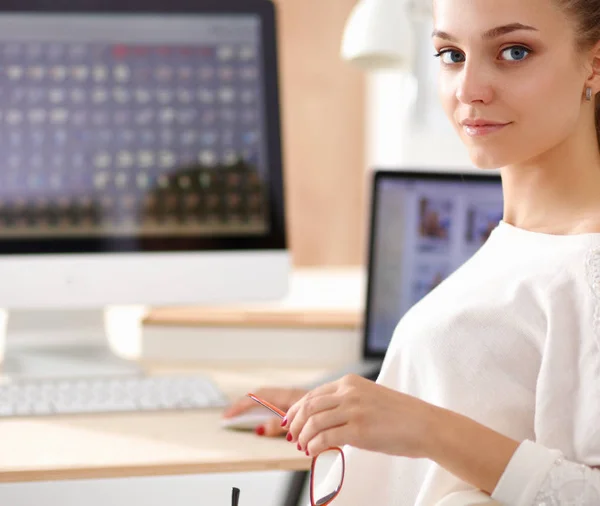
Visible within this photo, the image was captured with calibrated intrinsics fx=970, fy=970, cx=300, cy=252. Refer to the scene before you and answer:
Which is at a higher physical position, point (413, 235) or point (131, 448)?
point (413, 235)

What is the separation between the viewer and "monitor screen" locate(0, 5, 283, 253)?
146cm

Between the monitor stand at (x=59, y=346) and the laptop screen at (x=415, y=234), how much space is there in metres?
0.40

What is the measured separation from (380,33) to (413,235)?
0.37 m

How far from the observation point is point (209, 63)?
4.97ft

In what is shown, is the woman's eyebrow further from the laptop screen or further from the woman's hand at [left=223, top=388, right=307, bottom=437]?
the laptop screen

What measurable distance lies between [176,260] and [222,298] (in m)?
0.09

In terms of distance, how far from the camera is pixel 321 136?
388 centimetres

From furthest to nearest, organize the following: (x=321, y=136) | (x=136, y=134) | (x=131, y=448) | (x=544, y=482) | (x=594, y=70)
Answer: (x=321, y=136)
(x=136, y=134)
(x=131, y=448)
(x=594, y=70)
(x=544, y=482)

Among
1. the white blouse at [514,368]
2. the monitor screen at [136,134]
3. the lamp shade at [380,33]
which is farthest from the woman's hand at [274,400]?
the lamp shade at [380,33]

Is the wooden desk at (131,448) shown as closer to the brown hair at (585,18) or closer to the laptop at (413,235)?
the laptop at (413,235)

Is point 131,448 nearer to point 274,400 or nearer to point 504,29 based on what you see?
point 274,400

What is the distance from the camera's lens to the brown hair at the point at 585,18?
88cm

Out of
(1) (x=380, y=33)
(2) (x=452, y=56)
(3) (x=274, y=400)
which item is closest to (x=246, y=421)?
(3) (x=274, y=400)

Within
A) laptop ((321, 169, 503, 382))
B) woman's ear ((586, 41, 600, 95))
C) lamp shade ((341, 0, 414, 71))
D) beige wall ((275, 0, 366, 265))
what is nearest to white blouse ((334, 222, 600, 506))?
woman's ear ((586, 41, 600, 95))
